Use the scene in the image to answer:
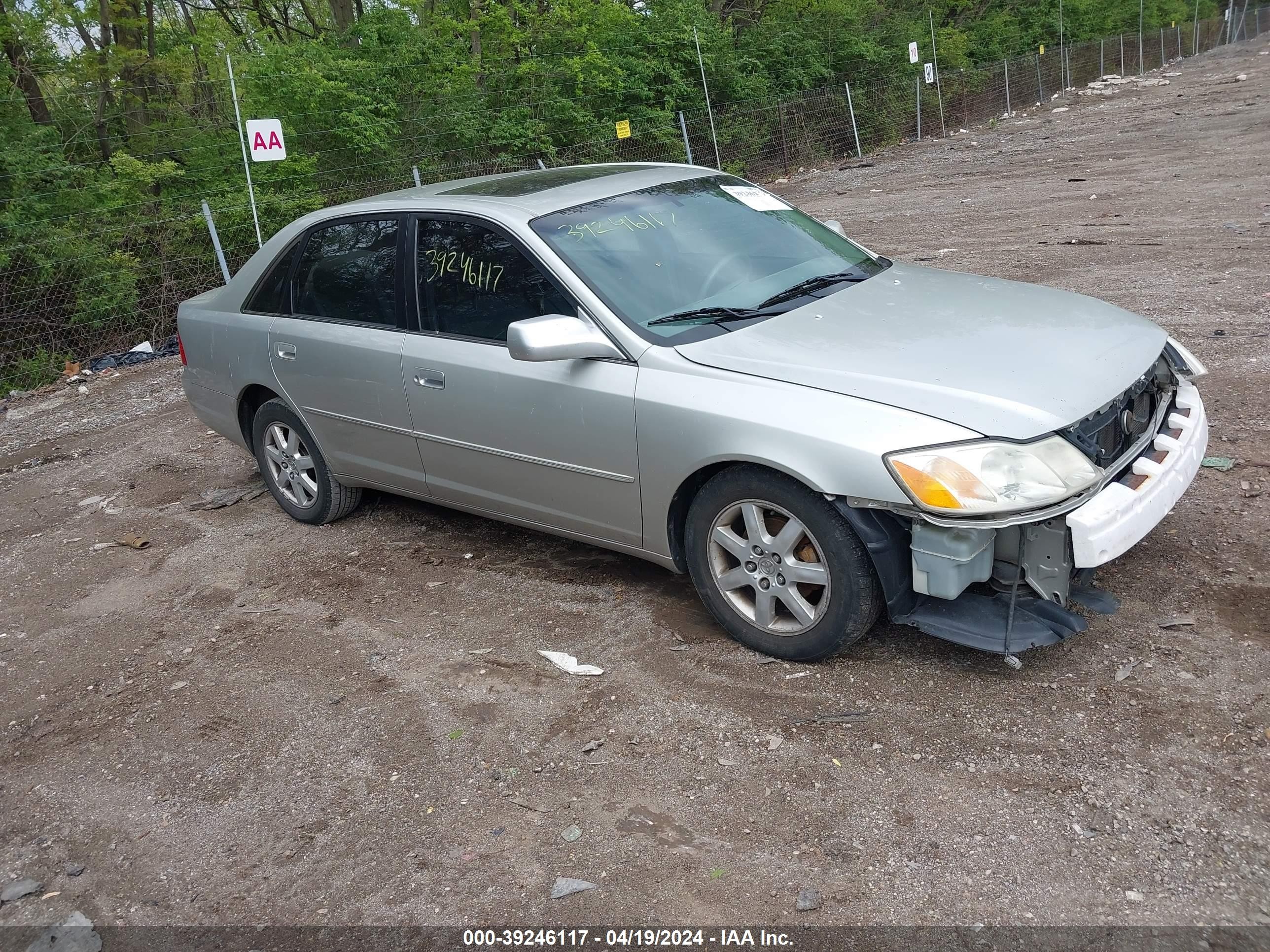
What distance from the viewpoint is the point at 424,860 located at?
9.93ft

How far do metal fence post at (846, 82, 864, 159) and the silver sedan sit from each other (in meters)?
20.6

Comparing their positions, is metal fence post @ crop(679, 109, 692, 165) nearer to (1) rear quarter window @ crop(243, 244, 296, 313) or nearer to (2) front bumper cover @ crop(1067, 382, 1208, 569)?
(1) rear quarter window @ crop(243, 244, 296, 313)

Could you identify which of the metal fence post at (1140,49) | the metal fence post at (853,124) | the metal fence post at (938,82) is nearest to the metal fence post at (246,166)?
the metal fence post at (853,124)

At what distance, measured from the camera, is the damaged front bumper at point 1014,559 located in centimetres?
315

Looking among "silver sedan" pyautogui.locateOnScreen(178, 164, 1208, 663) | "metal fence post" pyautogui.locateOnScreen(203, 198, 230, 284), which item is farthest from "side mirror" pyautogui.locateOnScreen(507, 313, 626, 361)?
"metal fence post" pyautogui.locateOnScreen(203, 198, 230, 284)

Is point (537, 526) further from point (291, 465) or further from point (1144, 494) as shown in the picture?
point (1144, 494)

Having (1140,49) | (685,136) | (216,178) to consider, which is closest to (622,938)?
(216,178)

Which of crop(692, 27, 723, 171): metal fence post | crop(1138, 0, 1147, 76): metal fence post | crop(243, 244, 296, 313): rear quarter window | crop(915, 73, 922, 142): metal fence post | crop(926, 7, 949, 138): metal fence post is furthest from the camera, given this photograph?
crop(1138, 0, 1147, 76): metal fence post

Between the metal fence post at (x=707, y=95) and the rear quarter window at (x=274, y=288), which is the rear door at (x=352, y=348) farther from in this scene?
the metal fence post at (x=707, y=95)

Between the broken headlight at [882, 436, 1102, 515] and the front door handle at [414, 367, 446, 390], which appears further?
the front door handle at [414, 367, 446, 390]

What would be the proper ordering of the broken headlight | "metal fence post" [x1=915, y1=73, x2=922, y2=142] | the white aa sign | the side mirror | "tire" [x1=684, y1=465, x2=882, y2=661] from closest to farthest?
1. the broken headlight
2. "tire" [x1=684, y1=465, x2=882, y2=661]
3. the side mirror
4. the white aa sign
5. "metal fence post" [x1=915, y1=73, x2=922, y2=142]

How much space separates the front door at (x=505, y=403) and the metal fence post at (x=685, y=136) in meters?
16.2

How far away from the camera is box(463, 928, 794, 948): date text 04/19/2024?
2594 millimetres

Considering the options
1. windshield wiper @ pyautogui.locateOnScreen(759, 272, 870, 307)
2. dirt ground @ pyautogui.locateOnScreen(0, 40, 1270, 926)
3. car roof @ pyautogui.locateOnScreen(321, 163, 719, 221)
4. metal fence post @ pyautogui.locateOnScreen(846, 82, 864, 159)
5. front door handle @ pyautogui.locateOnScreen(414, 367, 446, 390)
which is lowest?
dirt ground @ pyautogui.locateOnScreen(0, 40, 1270, 926)
